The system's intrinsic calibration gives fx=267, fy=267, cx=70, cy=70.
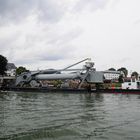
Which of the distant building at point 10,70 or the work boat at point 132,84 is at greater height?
the distant building at point 10,70

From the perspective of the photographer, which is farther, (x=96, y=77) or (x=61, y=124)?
(x=96, y=77)

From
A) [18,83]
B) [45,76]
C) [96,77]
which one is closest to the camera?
[96,77]

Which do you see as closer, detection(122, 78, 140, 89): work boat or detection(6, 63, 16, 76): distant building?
detection(122, 78, 140, 89): work boat

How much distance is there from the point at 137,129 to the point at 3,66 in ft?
254

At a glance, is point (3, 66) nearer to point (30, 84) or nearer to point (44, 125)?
point (30, 84)

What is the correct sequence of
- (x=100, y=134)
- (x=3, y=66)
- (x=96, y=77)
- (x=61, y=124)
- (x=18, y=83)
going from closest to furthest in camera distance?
(x=100, y=134)
(x=61, y=124)
(x=96, y=77)
(x=18, y=83)
(x=3, y=66)

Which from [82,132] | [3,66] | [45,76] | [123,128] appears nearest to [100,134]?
[82,132]

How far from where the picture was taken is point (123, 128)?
13.8m

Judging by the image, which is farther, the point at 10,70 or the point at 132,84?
the point at 10,70

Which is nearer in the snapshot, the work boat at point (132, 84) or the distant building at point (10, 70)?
the work boat at point (132, 84)

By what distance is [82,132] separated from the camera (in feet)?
41.7

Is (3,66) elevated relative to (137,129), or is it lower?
elevated

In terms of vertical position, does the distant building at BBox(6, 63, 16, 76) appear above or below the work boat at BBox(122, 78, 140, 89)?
above

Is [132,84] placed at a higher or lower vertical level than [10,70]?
lower
